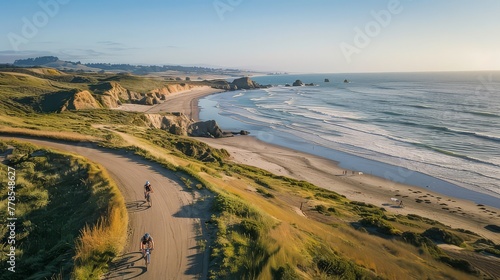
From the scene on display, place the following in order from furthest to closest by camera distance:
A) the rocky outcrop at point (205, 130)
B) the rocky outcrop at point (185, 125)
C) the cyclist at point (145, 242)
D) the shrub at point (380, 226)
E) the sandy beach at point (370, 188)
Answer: the rocky outcrop at point (205, 130), the rocky outcrop at point (185, 125), the sandy beach at point (370, 188), the shrub at point (380, 226), the cyclist at point (145, 242)

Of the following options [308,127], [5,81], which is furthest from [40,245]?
[5,81]

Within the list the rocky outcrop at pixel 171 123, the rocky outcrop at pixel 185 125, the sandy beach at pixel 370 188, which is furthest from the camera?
the rocky outcrop at pixel 185 125

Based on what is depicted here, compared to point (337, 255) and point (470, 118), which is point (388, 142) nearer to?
point (470, 118)

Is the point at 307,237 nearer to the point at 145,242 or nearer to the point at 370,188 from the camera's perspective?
the point at 145,242

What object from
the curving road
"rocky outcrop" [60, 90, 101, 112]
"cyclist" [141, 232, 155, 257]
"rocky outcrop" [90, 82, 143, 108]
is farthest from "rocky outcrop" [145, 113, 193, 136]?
"cyclist" [141, 232, 155, 257]

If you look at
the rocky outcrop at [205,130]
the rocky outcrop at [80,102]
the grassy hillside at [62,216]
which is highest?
the grassy hillside at [62,216]

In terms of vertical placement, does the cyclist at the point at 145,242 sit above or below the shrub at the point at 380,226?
above

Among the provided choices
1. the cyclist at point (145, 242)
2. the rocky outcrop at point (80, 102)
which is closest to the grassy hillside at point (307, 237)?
the cyclist at point (145, 242)

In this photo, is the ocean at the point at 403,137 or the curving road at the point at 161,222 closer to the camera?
the curving road at the point at 161,222

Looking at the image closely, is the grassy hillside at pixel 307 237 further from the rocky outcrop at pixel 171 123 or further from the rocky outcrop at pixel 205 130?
the rocky outcrop at pixel 205 130
